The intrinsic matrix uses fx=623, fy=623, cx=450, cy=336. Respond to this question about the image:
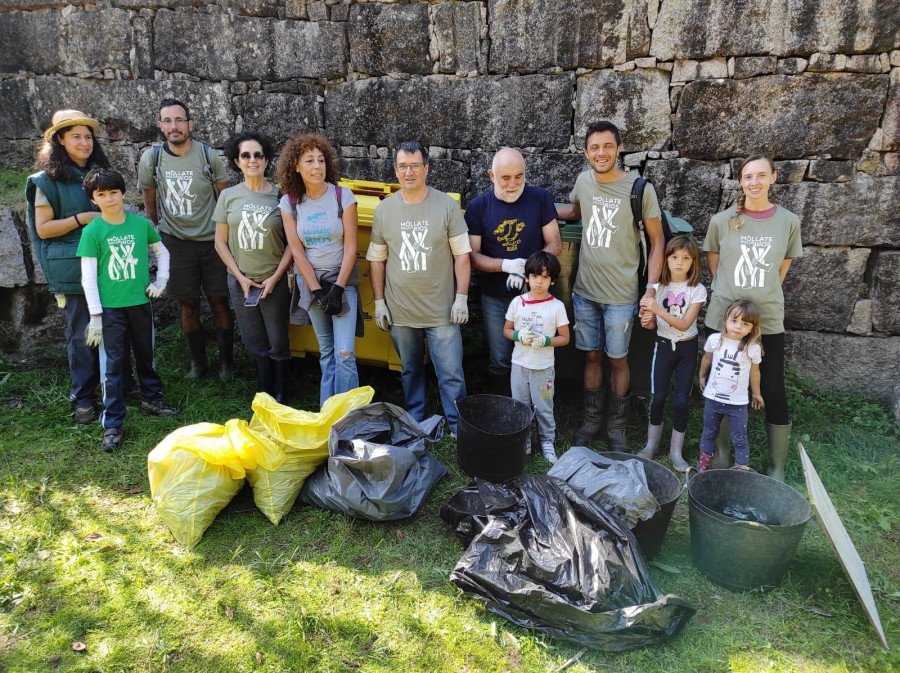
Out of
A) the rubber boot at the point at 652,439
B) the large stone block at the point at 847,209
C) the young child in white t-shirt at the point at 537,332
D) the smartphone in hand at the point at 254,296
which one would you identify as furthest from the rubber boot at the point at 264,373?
the large stone block at the point at 847,209

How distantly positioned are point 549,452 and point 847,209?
8.73ft

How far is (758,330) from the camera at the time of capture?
355cm

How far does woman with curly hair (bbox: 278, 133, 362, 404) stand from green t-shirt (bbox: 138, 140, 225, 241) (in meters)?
0.94

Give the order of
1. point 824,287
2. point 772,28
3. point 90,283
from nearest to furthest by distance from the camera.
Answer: point 90,283 < point 772,28 < point 824,287

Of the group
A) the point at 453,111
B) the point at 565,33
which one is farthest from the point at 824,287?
the point at 453,111

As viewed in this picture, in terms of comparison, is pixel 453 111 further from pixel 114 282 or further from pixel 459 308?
pixel 114 282

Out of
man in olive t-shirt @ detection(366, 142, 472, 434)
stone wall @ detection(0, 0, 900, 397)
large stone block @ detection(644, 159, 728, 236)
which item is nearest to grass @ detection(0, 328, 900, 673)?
man in olive t-shirt @ detection(366, 142, 472, 434)

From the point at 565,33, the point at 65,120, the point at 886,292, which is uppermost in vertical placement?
the point at 565,33

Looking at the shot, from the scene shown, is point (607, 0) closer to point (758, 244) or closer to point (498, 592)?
Result: point (758, 244)

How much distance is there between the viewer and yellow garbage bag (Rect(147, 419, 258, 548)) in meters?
3.21

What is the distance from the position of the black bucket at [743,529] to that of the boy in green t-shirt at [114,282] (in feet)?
11.7

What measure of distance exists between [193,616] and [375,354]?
2.21 meters

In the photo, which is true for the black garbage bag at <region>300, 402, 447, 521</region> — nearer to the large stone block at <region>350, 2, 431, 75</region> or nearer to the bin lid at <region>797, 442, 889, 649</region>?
the bin lid at <region>797, 442, 889, 649</region>

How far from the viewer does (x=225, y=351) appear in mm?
5051
